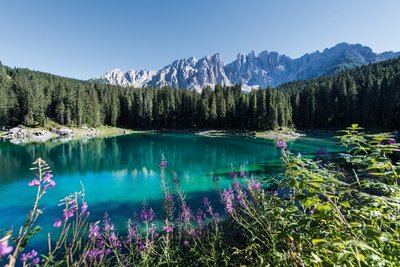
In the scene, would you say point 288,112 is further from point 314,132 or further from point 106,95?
point 106,95

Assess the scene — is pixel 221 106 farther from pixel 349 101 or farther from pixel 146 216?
pixel 146 216

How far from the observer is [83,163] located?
101ft

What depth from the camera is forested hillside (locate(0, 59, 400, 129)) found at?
6510 cm

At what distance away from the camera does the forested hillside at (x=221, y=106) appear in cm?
6510

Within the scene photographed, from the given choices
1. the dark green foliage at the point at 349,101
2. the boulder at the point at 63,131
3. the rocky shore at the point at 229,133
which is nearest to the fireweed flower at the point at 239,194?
the rocky shore at the point at 229,133

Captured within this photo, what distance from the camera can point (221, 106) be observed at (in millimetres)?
76062

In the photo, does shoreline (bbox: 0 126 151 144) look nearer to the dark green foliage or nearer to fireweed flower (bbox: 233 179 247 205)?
the dark green foliage

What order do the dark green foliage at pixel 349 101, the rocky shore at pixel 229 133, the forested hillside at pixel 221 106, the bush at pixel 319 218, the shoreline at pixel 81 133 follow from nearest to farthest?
1. the bush at pixel 319 218
2. the shoreline at pixel 81 133
3. the dark green foliage at pixel 349 101
4. the forested hillside at pixel 221 106
5. the rocky shore at pixel 229 133

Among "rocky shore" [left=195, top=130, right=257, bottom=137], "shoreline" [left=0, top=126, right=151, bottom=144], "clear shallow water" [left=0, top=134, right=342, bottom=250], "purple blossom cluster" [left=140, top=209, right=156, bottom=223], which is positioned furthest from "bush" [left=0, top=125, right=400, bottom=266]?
"shoreline" [left=0, top=126, right=151, bottom=144]

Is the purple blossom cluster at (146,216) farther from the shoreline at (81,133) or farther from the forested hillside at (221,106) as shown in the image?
the forested hillside at (221,106)

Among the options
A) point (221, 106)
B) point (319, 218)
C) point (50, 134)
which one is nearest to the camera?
point (319, 218)

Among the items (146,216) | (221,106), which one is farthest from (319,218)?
(221,106)

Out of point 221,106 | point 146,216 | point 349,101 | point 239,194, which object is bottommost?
point 146,216

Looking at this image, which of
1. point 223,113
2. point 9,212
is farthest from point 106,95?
point 9,212
